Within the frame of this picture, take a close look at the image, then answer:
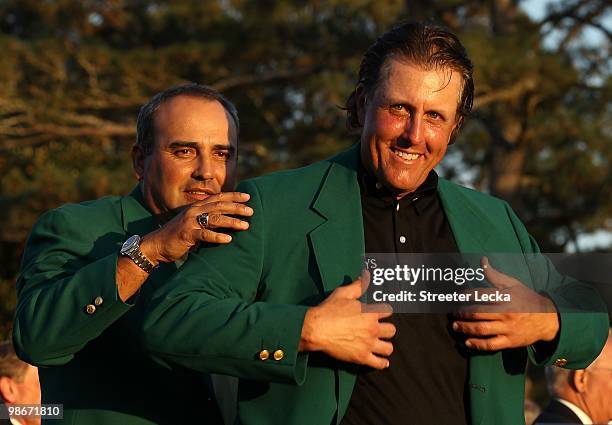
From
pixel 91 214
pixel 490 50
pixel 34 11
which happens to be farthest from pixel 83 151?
pixel 91 214

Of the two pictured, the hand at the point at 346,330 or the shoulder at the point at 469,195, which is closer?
the hand at the point at 346,330

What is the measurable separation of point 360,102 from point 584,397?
2.43 meters

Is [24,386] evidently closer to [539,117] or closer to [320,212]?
[320,212]

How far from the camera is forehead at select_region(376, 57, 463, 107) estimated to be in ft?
9.89

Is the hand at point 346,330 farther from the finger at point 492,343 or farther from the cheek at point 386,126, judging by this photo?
the cheek at point 386,126

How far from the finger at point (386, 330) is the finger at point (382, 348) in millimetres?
16

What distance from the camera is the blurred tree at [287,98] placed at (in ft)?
45.1

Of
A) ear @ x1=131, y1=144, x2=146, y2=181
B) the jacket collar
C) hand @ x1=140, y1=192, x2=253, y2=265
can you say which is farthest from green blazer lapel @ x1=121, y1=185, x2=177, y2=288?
hand @ x1=140, y1=192, x2=253, y2=265

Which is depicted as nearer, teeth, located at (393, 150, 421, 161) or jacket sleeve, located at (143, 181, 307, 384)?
jacket sleeve, located at (143, 181, 307, 384)

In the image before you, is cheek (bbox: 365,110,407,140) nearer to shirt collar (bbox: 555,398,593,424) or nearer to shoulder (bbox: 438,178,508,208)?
shoulder (bbox: 438,178,508,208)

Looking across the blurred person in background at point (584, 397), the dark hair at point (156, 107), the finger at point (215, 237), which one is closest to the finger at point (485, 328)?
the finger at point (215, 237)

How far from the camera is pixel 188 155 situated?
383 cm

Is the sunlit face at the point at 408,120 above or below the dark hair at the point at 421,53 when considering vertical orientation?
below

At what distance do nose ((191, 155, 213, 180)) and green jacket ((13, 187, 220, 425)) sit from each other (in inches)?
10.8
